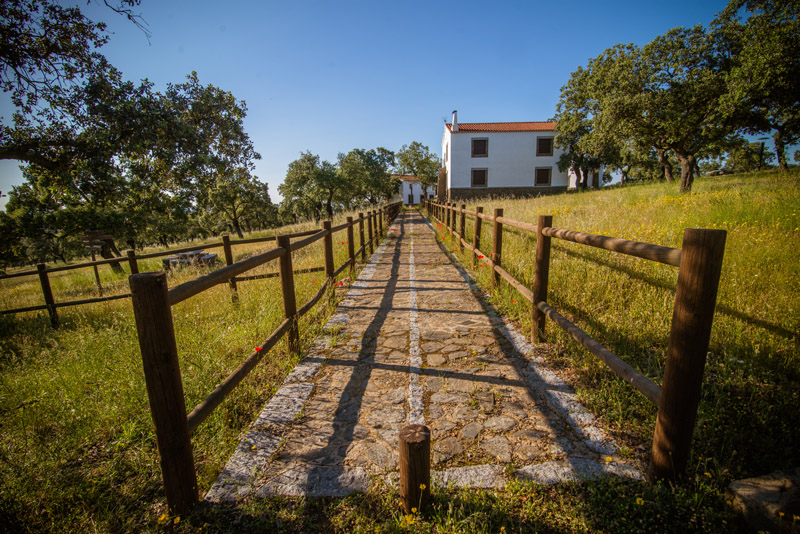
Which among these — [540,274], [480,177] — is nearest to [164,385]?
[540,274]

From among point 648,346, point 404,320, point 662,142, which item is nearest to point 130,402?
point 404,320

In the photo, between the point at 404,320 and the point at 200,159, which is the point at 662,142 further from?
the point at 200,159

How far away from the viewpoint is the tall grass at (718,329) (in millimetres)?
2045

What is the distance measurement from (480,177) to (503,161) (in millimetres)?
2651

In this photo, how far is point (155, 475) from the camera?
2.02m

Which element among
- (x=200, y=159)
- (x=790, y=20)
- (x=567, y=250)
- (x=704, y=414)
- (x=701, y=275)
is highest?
(x=790, y=20)

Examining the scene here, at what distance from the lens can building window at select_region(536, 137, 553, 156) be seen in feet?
100

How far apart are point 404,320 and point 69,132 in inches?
→ 368

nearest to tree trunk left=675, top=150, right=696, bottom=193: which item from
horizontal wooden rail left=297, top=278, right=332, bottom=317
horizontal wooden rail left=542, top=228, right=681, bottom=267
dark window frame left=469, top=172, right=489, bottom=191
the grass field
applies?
the grass field

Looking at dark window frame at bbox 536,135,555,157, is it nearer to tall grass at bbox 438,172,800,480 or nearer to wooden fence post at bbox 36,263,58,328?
tall grass at bbox 438,172,800,480

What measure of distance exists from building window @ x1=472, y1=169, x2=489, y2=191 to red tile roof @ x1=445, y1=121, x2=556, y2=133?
152 inches

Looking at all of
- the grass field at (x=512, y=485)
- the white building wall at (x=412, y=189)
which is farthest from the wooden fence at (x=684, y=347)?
the white building wall at (x=412, y=189)

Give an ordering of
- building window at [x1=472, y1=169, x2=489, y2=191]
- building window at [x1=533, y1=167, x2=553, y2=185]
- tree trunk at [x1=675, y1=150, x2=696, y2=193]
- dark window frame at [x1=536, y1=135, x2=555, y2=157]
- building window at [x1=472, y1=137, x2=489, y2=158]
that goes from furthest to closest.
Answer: building window at [x1=472, y1=169, x2=489, y2=191], building window at [x1=533, y1=167, x2=553, y2=185], building window at [x1=472, y1=137, x2=489, y2=158], dark window frame at [x1=536, y1=135, x2=555, y2=157], tree trunk at [x1=675, y1=150, x2=696, y2=193]

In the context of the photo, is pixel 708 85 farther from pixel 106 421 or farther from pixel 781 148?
pixel 106 421
